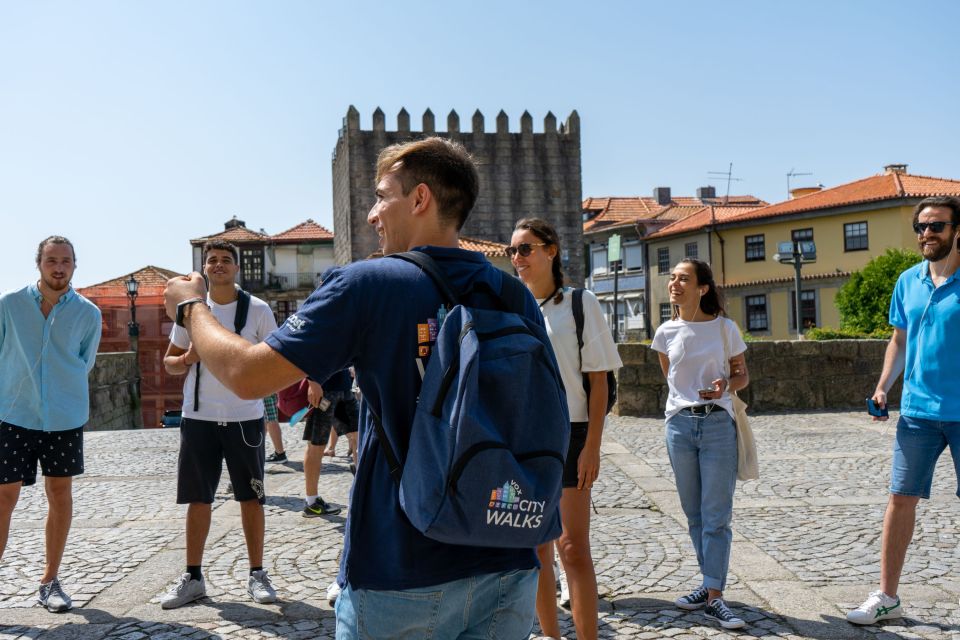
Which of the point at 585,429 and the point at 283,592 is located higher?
the point at 585,429

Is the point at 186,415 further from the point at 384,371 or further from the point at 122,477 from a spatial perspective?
the point at 122,477

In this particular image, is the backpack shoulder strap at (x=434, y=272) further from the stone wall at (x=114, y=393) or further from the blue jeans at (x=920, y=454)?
the stone wall at (x=114, y=393)

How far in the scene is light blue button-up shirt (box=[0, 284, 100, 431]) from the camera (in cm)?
473

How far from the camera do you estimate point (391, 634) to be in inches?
70.9

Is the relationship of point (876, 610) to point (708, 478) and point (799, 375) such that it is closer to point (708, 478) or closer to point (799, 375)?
point (708, 478)

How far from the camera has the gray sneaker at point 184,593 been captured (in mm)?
4559

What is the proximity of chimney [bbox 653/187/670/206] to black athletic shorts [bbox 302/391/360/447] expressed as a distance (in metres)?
57.2

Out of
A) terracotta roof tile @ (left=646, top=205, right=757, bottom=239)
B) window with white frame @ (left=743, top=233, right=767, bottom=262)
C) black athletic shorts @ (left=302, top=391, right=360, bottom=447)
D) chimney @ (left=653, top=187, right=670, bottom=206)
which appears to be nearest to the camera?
black athletic shorts @ (left=302, top=391, right=360, bottom=447)

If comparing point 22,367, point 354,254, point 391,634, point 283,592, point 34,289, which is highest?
point 354,254

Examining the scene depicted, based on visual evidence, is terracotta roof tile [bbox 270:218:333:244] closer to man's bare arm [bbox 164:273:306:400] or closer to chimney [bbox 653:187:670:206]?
chimney [bbox 653:187:670:206]

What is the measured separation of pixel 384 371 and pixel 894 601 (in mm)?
3375

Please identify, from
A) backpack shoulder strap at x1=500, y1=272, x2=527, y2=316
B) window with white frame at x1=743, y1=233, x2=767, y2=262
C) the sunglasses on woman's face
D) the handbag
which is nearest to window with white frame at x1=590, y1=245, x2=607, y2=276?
window with white frame at x1=743, y1=233, x2=767, y2=262

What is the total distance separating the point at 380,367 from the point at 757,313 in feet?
155

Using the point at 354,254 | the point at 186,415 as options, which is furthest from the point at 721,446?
the point at 354,254
